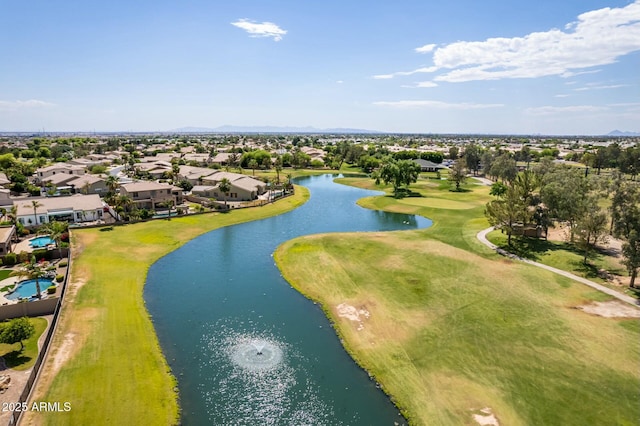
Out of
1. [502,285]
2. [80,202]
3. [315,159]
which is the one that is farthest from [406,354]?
[315,159]

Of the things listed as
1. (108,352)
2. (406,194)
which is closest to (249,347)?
(108,352)

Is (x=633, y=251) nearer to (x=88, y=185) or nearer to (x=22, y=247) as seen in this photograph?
(x=22, y=247)

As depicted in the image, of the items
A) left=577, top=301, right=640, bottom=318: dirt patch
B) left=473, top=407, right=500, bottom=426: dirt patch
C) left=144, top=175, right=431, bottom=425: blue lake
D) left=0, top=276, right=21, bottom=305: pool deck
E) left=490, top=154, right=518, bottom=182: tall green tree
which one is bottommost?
left=144, top=175, right=431, bottom=425: blue lake

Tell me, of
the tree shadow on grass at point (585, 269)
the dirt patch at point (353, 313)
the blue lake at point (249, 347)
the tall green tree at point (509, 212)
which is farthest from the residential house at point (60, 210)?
the tree shadow on grass at point (585, 269)

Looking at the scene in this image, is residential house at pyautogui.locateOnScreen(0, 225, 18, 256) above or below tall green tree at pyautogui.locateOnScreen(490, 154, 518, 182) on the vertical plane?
below

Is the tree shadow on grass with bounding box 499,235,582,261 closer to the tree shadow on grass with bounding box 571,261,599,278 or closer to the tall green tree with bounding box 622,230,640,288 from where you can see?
the tree shadow on grass with bounding box 571,261,599,278

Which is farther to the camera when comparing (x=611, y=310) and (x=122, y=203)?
(x=122, y=203)

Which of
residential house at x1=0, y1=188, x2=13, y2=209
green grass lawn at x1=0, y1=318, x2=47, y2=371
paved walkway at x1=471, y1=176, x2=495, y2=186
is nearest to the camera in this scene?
green grass lawn at x1=0, y1=318, x2=47, y2=371

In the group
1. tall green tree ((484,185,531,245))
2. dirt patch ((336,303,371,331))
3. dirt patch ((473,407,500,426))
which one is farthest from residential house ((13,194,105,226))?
dirt patch ((473,407,500,426))
